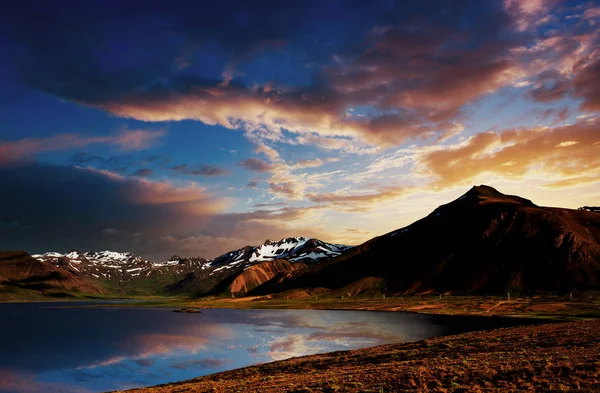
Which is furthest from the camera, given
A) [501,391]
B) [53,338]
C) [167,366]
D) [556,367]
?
[53,338]

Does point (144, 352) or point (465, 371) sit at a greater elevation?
point (465, 371)

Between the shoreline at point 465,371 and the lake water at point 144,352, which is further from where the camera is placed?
the lake water at point 144,352

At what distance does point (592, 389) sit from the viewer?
23.2 meters

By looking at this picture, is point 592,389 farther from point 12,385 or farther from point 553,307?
point 553,307

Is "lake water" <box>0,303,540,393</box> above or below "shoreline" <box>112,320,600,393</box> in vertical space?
below

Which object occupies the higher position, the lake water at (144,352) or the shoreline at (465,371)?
the shoreline at (465,371)

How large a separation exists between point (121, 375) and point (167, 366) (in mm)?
7829

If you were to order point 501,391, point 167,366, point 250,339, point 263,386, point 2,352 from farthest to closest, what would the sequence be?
point 250,339, point 2,352, point 167,366, point 263,386, point 501,391

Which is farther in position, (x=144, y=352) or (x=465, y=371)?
(x=144, y=352)

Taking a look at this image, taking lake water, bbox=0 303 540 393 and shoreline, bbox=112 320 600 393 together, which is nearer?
shoreline, bbox=112 320 600 393

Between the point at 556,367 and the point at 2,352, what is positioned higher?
the point at 556,367

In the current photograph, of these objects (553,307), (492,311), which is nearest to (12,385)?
(492,311)

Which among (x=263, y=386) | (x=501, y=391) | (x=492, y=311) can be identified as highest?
(x=501, y=391)

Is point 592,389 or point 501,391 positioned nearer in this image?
point 592,389
